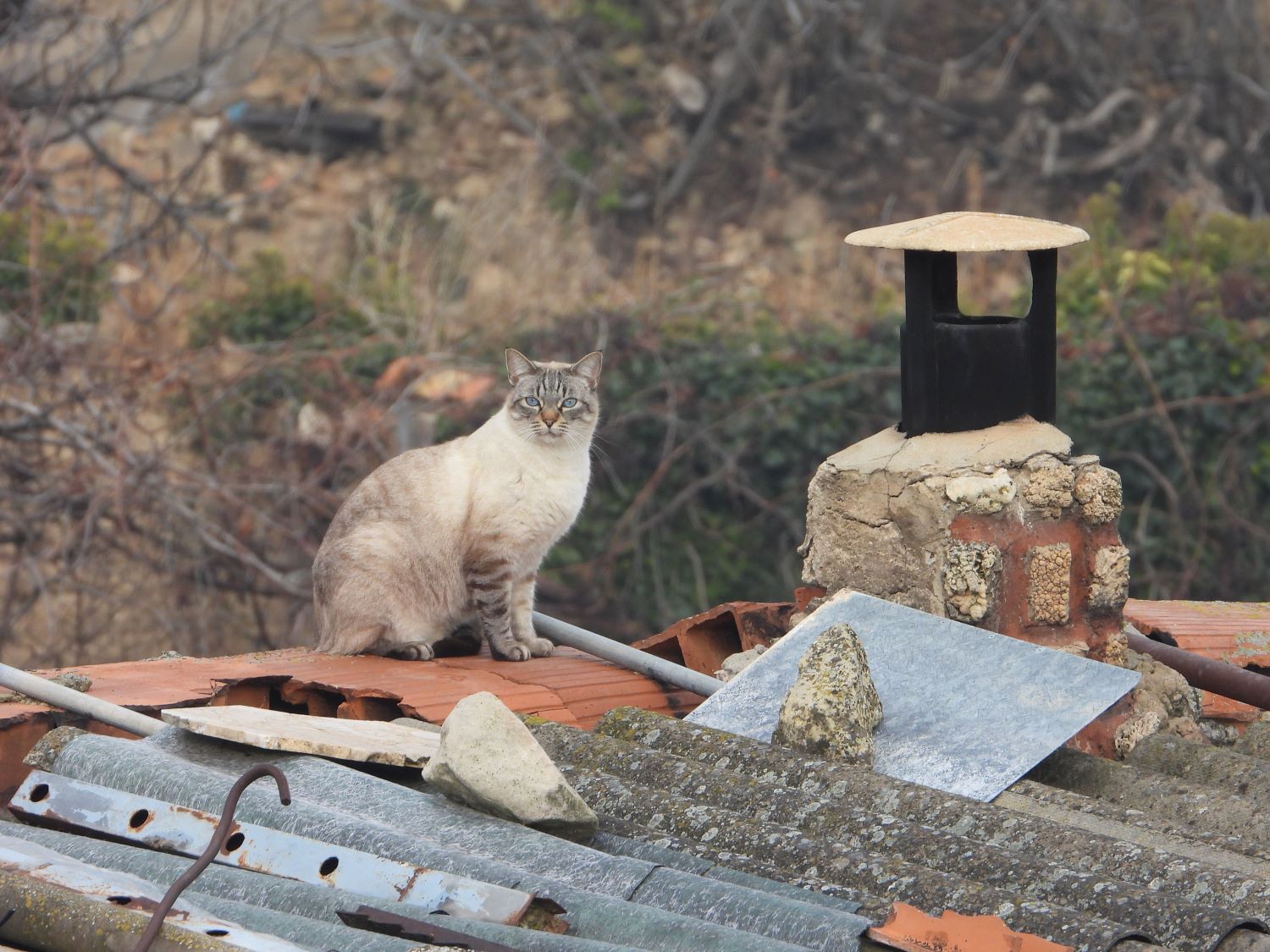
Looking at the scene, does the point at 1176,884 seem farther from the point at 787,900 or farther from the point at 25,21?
the point at 25,21

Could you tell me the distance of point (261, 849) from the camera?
2.73 m

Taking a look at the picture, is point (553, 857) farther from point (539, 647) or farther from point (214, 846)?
point (539, 647)

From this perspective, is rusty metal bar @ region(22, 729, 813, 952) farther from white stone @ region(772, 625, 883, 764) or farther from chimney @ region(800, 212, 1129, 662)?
chimney @ region(800, 212, 1129, 662)

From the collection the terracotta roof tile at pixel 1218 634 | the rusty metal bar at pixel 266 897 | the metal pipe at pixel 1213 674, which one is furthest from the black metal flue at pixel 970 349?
the rusty metal bar at pixel 266 897

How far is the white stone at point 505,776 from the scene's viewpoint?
282 centimetres

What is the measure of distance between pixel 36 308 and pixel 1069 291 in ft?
22.2

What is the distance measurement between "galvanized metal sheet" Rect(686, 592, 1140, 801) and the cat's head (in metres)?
1.61

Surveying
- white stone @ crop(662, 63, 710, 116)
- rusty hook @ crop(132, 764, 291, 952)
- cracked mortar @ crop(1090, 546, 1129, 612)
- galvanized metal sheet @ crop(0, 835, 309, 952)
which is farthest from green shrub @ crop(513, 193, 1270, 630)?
galvanized metal sheet @ crop(0, 835, 309, 952)

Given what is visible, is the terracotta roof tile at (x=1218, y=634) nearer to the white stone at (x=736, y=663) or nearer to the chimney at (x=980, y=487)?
the chimney at (x=980, y=487)

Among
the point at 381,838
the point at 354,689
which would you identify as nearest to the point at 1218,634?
the point at 354,689

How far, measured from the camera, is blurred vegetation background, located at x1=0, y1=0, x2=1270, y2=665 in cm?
939

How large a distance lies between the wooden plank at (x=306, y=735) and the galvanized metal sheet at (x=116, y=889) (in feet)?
1.71

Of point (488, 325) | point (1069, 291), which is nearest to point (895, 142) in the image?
point (1069, 291)

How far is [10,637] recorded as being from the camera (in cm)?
892
